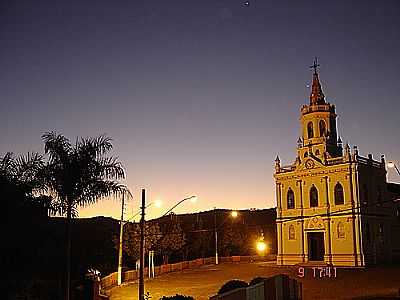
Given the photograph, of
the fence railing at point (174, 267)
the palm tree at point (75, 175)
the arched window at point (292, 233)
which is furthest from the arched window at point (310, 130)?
the palm tree at point (75, 175)

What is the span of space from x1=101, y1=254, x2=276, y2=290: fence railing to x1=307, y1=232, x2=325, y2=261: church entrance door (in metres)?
13.0

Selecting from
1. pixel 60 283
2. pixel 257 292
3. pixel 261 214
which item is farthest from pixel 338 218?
pixel 261 214

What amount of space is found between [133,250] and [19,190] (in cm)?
3604

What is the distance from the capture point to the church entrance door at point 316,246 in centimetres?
5166

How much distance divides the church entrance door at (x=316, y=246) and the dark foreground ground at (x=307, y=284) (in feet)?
12.5

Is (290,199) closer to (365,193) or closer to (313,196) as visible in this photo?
(313,196)

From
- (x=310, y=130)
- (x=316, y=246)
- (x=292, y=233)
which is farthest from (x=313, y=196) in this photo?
(x=310, y=130)

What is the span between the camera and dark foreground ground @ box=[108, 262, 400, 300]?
30.2 metres

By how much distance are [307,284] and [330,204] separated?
1735cm

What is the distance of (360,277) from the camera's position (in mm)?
39312

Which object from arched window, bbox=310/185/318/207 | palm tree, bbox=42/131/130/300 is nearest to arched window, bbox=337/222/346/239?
arched window, bbox=310/185/318/207

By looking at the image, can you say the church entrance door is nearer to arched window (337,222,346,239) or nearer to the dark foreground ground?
arched window (337,222,346,239)

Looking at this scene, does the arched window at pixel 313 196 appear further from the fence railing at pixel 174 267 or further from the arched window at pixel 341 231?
the fence railing at pixel 174 267

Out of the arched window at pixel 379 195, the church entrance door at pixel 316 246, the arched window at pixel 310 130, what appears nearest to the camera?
the church entrance door at pixel 316 246
